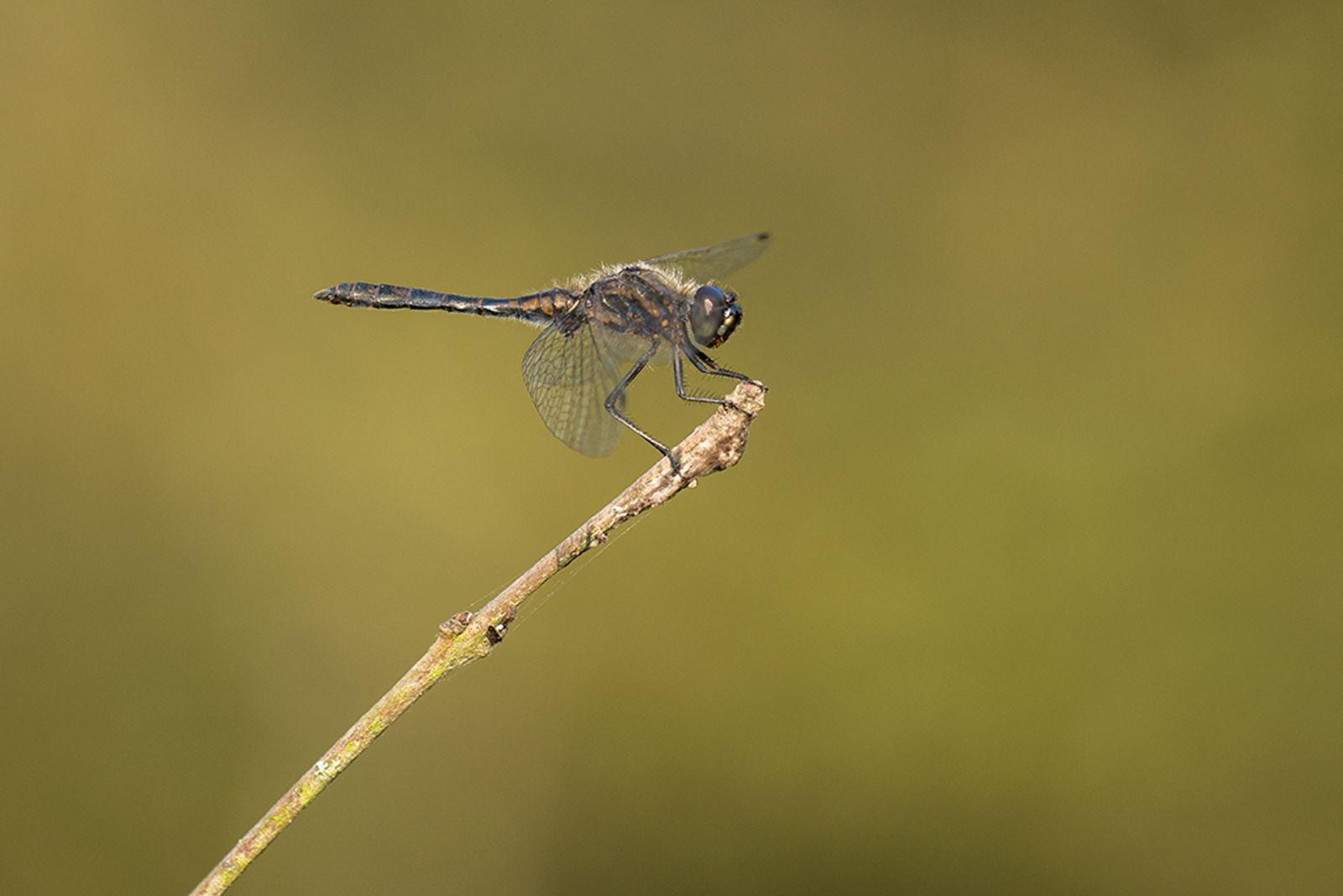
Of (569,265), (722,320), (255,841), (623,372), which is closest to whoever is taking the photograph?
(255,841)

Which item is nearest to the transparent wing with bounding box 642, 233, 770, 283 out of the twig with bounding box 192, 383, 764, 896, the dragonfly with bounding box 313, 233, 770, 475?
the dragonfly with bounding box 313, 233, 770, 475

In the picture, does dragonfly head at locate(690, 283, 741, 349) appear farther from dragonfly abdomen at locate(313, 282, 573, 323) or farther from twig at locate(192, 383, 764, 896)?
twig at locate(192, 383, 764, 896)

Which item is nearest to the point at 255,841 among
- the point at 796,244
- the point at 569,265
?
the point at 569,265

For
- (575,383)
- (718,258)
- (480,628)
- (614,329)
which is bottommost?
(480,628)

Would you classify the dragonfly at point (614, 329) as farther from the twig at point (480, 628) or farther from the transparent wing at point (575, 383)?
the twig at point (480, 628)

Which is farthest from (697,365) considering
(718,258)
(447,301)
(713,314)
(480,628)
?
(480,628)

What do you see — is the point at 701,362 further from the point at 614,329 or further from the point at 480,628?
the point at 480,628

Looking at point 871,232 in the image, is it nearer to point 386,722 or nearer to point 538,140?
point 538,140

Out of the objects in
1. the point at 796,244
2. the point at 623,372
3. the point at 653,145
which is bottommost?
the point at 623,372
